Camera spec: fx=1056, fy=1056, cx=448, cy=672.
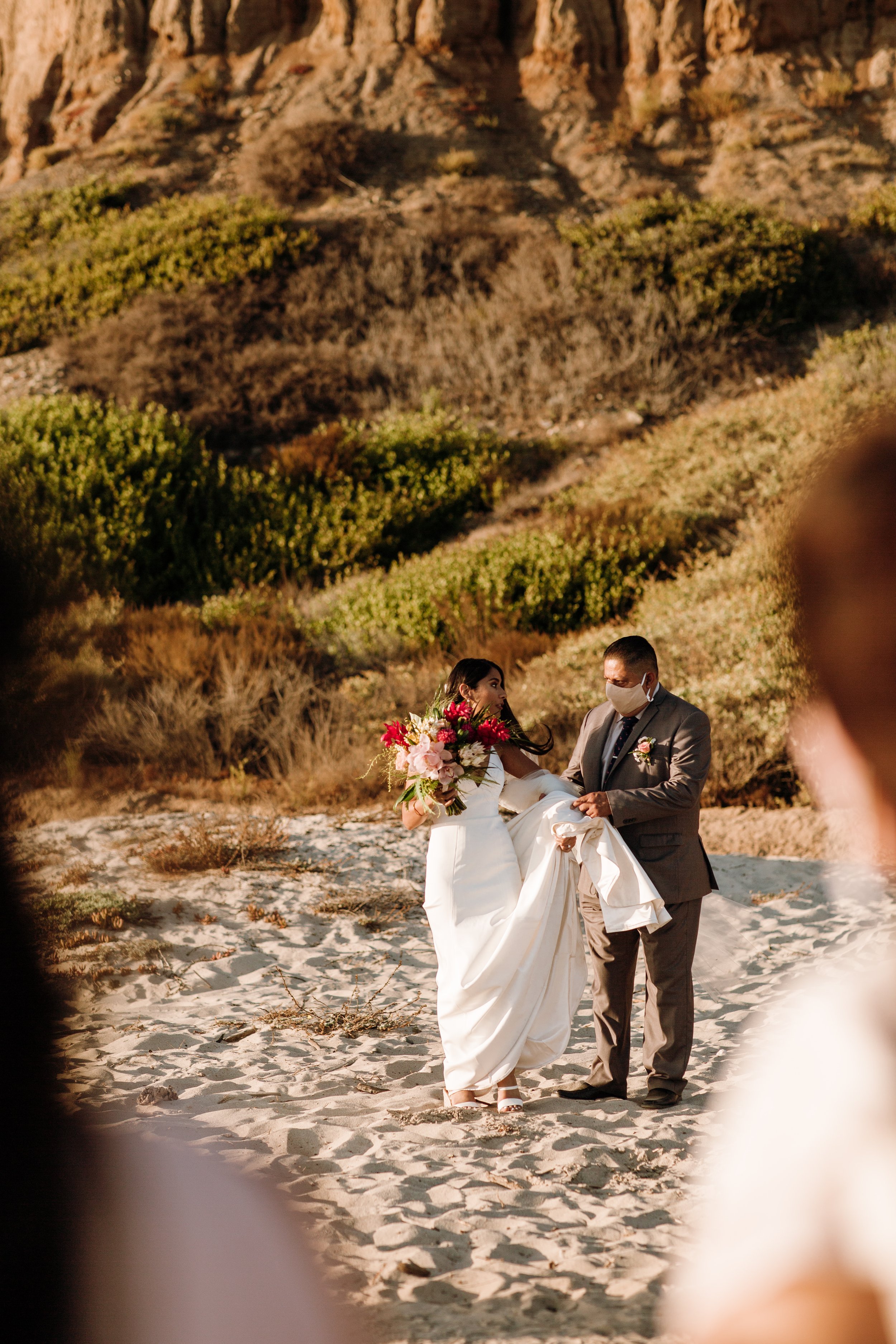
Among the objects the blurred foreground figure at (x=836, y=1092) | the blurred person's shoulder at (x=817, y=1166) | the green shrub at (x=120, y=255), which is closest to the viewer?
the blurred foreground figure at (x=836, y=1092)

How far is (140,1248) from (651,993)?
236 cm

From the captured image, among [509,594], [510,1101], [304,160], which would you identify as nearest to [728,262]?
[304,160]

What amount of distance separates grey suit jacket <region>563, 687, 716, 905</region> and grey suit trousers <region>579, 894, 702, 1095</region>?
13 cm

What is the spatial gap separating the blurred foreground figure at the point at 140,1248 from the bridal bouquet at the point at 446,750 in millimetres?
1788

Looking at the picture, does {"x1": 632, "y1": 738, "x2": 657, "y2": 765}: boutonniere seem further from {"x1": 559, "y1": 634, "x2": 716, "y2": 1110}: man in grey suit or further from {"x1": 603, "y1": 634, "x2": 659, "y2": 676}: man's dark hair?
{"x1": 603, "y1": 634, "x2": 659, "y2": 676}: man's dark hair

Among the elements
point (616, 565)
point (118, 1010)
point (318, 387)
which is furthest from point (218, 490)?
point (118, 1010)

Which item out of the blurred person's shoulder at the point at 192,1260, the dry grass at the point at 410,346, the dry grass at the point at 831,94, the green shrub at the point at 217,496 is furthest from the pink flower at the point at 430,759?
the dry grass at the point at 831,94

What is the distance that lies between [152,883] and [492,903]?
4.30m

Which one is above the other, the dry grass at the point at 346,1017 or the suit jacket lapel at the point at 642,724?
the suit jacket lapel at the point at 642,724

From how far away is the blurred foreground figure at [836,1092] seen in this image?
0.75 meters

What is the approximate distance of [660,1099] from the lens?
4.76m

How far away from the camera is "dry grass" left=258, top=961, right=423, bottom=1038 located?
6.06 metres

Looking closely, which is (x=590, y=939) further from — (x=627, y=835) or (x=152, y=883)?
(x=152, y=883)

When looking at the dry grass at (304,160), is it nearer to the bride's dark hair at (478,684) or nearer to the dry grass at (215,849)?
the dry grass at (215,849)
